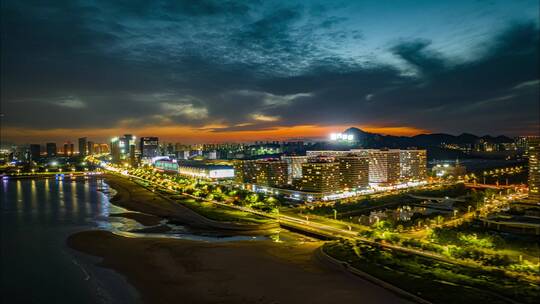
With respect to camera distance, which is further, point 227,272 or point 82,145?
point 82,145

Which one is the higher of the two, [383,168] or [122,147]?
[122,147]

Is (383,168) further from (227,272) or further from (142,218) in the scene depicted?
(227,272)

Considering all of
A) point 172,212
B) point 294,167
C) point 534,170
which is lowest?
point 172,212

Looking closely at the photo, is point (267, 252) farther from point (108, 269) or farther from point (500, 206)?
point (500, 206)

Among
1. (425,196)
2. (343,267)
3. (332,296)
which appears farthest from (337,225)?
(425,196)

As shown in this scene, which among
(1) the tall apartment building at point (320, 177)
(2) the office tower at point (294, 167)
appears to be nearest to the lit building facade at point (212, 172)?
(2) the office tower at point (294, 167)

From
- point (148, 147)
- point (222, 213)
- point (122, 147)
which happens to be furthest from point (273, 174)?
point (148, 147)

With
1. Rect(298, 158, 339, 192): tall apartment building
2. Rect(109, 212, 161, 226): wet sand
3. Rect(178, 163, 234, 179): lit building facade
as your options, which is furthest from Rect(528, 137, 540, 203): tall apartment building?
Rect(178, 163, 234, 179): lit building facade
